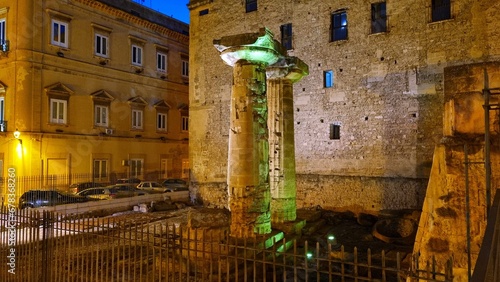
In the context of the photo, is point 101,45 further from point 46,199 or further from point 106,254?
point 106,254

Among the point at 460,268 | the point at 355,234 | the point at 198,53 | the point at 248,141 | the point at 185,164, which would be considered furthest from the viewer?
the point at 185,164

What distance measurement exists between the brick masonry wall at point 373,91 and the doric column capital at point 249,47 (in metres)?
6.66

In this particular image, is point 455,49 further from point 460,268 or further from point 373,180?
point 460,268

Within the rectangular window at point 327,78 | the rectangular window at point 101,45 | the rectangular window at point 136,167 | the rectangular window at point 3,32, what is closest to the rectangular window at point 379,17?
the rectangular window at point 327,78

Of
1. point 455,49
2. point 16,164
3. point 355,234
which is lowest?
point 355,234

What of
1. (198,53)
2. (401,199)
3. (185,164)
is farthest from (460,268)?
(185,164)

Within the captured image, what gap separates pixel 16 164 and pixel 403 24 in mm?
17485

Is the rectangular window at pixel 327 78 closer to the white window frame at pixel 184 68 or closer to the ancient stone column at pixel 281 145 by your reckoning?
the ancient stone column at pixel 281 145

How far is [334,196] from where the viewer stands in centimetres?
1458

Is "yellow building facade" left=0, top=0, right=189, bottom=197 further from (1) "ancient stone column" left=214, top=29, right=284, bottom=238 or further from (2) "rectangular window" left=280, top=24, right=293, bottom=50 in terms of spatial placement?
(1) "ancient stone column" left=214, top=29, right=284, bottom=238

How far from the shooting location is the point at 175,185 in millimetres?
21297

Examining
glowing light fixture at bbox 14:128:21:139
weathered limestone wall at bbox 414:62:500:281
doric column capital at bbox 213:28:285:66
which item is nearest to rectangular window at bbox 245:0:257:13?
doric column capital at bbox 213:28:285:66

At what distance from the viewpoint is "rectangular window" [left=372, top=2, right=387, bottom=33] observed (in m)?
14.0

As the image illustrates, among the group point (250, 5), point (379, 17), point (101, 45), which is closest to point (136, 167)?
point (101, 45)
